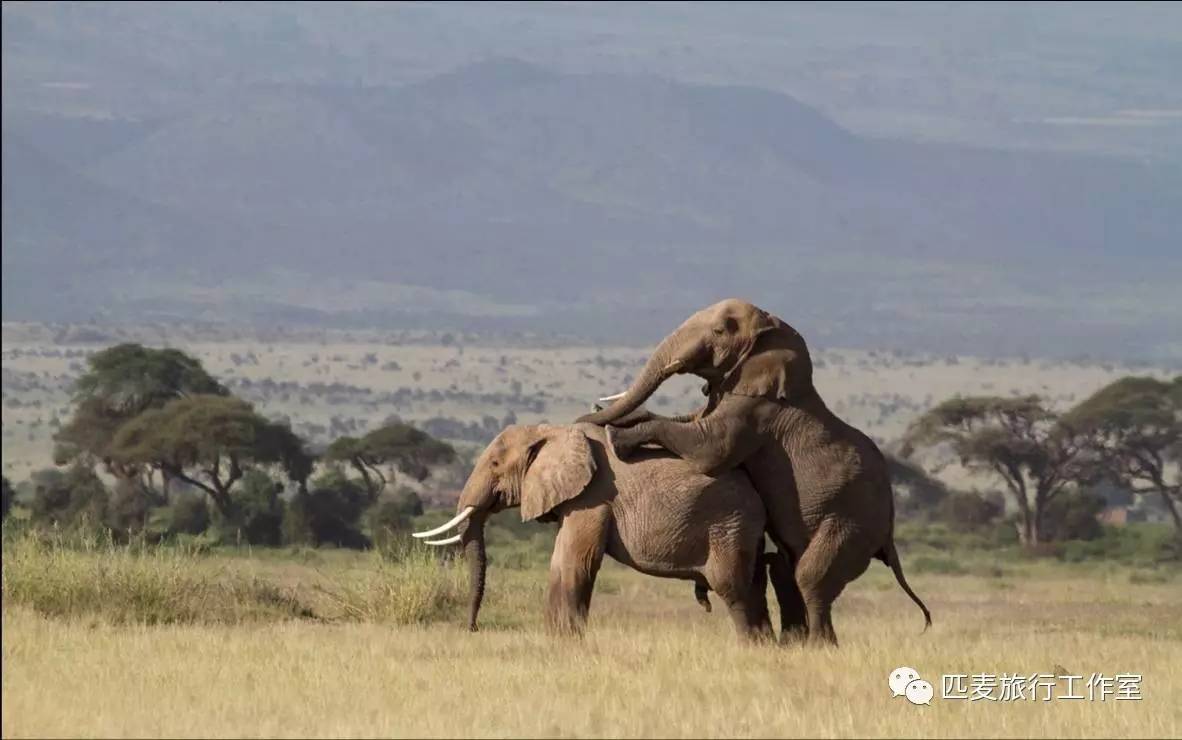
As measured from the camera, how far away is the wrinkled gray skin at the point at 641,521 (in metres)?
15.8

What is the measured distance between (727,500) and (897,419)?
8291cm

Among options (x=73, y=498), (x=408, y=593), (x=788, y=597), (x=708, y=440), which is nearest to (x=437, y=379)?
(x=73, y=498)

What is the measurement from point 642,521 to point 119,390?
2934 centimetres

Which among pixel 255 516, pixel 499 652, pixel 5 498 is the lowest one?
pixel 5 498

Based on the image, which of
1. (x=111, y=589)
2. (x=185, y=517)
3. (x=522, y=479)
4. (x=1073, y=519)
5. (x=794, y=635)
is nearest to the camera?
(x=794, y=635)

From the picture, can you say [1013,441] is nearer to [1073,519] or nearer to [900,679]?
[1073,519]

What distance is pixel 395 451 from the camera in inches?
1726

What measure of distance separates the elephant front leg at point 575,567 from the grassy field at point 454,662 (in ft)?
0.55

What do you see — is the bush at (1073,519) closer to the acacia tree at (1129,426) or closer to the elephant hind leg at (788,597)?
the acacia tree at (1129,426)

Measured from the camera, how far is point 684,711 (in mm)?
13016

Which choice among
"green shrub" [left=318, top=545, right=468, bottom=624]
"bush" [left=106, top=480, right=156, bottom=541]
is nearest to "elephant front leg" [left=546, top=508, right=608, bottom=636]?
"green shrub" [left=318, top=545, right=468, bottom=624]

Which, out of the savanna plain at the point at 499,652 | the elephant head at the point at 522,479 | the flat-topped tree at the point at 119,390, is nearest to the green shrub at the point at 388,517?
the savanna plain at the point at 499,652

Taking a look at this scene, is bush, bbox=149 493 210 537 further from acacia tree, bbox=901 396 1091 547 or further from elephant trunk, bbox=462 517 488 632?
elephant trunk, bbox=462 517 488 632

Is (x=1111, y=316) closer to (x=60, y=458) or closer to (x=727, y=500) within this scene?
(x=60, y=458)
